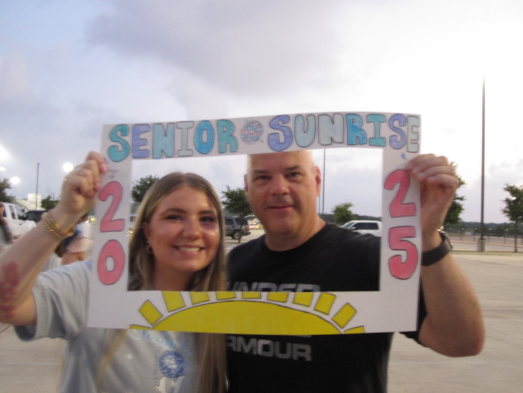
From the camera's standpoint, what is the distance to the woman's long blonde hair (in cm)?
172

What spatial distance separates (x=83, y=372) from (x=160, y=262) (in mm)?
536

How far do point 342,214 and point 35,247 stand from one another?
139 centimetres

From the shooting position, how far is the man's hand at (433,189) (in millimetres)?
1515

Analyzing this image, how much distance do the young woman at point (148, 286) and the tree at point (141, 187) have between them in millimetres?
36

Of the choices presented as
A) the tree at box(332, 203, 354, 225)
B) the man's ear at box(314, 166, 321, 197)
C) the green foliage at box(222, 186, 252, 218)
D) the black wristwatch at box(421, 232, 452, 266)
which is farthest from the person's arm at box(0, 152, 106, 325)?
the black wristwatch at box(421, 232, 452, 266)

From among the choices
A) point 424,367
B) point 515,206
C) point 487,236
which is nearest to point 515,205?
point 515,206

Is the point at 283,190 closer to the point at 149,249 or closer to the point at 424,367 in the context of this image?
the point at 149,249

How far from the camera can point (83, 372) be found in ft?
5.44

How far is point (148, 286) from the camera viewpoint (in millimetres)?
1716

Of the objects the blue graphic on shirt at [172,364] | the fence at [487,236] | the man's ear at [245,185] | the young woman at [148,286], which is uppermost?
the man's ear at [245,185]

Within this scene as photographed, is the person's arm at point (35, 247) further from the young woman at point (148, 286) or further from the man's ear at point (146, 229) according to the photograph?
the man's ear at point (146, 229)

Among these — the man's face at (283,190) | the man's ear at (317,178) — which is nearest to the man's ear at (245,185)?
the man's face at (283,190)

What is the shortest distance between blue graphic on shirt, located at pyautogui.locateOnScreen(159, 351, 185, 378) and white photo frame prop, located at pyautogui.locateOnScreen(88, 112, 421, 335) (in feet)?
0.65

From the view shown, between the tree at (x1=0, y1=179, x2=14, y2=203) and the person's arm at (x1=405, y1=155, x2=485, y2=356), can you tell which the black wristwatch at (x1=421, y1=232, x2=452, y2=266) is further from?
the tree at (x1=0, y1=179, x2=14, y2=203)
